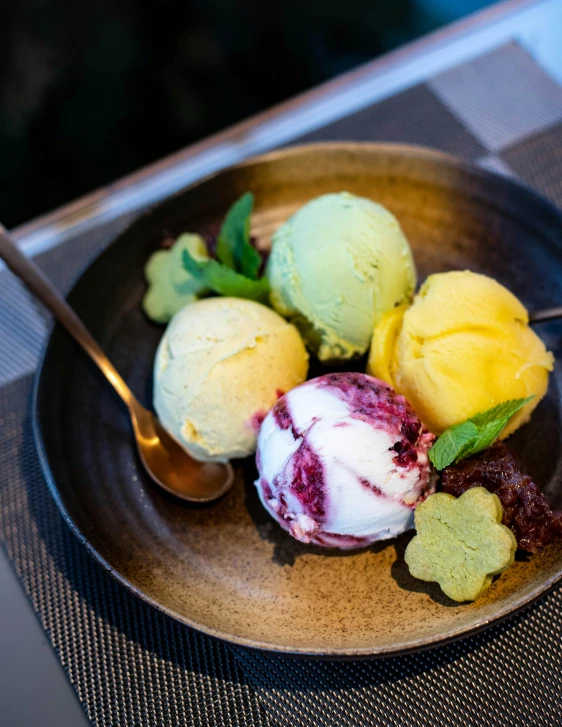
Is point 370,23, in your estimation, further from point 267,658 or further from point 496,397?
point 267,658

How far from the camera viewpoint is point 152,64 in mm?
2555

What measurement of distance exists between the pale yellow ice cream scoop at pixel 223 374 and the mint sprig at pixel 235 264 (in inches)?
1.4

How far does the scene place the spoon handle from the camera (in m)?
1.33

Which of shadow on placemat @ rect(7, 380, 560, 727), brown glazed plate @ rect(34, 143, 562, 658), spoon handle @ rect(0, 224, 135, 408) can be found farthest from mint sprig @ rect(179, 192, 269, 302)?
shadow on placemat @ rect(7, 380, 560, 727)

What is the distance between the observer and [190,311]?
52.2 inches

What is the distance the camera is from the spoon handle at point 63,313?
1.33m

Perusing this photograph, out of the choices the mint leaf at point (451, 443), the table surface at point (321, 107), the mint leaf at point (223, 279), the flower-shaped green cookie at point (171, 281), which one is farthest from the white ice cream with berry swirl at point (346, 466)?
the table surface at point (321, 107)

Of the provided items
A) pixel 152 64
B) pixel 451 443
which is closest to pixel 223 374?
pixel 451 443

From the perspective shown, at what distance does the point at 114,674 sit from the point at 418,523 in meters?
0.61

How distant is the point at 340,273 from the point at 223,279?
0.83ft

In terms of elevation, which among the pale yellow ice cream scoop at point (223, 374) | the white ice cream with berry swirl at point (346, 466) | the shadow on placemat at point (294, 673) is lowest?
the shadow on placemat at point (294, 673)

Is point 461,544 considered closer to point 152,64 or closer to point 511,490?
point 511,490

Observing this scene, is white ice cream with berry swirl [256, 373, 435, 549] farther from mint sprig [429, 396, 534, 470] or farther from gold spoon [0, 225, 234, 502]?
gold spoon [0, 225, 234, 502]

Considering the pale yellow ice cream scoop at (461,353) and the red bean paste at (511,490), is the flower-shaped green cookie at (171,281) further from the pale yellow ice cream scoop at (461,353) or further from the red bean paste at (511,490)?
the red bean paste at (511,490)
